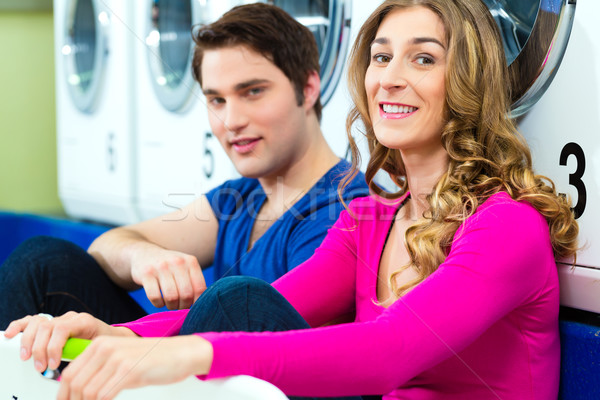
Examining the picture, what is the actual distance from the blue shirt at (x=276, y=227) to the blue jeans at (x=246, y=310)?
358 mm

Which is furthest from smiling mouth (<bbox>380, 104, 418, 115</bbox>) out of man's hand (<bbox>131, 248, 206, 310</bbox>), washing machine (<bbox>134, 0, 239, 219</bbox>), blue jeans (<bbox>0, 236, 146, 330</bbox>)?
washing machine (<bbox>134, 0, 239, 219</bbox>)

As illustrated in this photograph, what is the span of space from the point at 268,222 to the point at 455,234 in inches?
24.5

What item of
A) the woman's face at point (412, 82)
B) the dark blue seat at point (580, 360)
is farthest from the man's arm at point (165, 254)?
the dark blue seat at point (580, 360)

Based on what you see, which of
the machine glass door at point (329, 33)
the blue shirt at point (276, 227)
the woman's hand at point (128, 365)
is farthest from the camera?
the machine glass door at point (329, 33)

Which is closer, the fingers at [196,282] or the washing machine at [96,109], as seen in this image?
the fingers at [196,282]

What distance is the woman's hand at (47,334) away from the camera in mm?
813

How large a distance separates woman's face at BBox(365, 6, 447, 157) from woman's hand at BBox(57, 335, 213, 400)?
500 mm

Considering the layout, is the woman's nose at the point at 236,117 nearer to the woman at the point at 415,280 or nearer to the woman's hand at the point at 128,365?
the woman at the point at 415,280

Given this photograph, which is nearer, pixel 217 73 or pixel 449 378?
pixel 449 378

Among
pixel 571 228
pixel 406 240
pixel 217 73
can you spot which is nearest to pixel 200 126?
pixel 217 73

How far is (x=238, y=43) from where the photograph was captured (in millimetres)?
1447

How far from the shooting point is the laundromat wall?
314cm

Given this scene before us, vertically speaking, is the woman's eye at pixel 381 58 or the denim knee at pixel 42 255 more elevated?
the woman's eye at pixel 381 58

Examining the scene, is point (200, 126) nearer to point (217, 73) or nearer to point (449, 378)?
point (217, 73)
